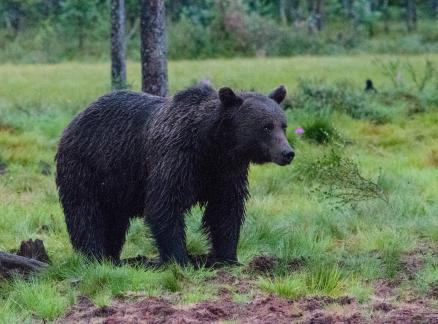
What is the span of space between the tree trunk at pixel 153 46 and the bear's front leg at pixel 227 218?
6.12 meters

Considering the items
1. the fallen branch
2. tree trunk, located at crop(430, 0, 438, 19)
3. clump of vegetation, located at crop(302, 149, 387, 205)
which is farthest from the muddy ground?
tree trunk, located at crop(430, 0, 438, 19)

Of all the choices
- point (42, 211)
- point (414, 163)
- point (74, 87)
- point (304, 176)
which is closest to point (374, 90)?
point (414, 163)

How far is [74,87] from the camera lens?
859 inches

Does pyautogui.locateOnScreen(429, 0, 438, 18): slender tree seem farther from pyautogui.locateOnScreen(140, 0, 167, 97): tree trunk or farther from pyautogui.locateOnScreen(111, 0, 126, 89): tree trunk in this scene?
pyautogui.locateOnScreen(140, 0, 167, 97): tree trunk

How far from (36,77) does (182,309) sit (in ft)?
69.0

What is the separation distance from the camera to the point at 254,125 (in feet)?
21.5

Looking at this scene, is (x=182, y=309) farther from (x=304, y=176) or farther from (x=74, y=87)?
(x=74, y=87)

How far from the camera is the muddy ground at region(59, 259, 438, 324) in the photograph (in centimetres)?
520

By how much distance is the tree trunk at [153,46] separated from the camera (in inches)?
497

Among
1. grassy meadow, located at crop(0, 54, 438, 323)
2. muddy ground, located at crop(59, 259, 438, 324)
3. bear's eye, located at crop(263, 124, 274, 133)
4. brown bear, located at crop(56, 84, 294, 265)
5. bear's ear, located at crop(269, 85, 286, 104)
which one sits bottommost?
grassy meadow, located at crop(0, 54, 438, 323)

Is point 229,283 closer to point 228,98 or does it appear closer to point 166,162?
point 166,162

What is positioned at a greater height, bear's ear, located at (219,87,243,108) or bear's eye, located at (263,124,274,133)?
bear's ear, located at (219,87,243,108)

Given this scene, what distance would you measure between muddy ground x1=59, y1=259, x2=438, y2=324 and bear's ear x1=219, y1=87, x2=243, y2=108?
156 cm

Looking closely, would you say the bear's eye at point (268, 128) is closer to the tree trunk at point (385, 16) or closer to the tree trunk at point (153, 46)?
the tree trunk at point (153, 46)
